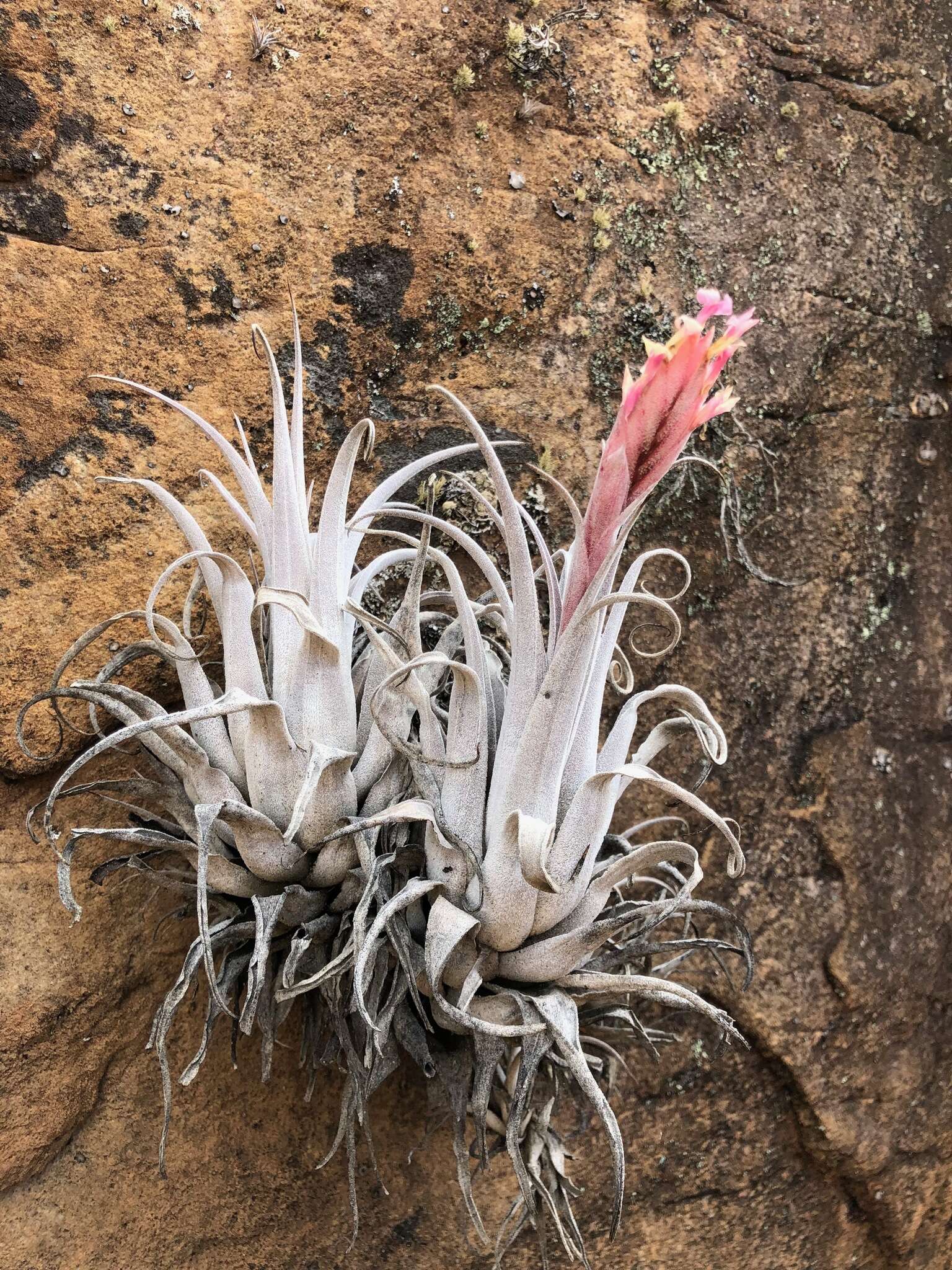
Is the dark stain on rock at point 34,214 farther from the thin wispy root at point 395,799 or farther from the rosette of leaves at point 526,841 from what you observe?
the rosette of leaves at point 526,841

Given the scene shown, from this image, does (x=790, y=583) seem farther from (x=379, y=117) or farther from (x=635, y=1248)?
(x=635, y=1248)

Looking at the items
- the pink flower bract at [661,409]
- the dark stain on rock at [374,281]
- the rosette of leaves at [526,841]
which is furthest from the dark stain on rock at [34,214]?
the pink flower bract at [661,409]

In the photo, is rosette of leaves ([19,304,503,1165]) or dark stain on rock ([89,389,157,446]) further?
dark stain on rock ([89,389,157,446])

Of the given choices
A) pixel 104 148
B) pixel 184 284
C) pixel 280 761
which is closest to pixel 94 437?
pixel 184 284

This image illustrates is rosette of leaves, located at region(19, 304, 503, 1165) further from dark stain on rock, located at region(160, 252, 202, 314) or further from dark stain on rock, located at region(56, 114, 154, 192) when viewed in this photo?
dark stain on rock, located at region(56, 114, 154, 192)

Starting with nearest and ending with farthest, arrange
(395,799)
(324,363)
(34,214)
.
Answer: (395,799) < (34,214) < (324,363)

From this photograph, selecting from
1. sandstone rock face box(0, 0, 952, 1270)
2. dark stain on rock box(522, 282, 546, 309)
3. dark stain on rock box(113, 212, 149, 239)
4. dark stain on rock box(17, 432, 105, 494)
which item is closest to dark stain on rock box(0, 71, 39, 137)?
sandstone rock face box(0, 0, 952, 1270)

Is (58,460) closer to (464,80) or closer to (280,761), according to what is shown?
(280,761)
